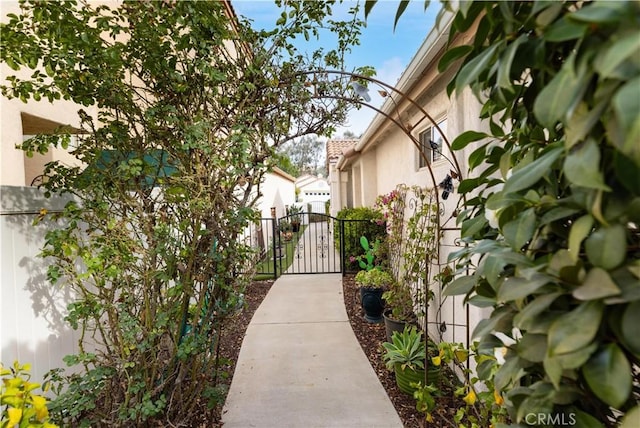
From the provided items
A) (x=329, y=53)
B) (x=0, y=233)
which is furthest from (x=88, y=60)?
(x=329, y=53)

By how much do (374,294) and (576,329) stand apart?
13.6 feet

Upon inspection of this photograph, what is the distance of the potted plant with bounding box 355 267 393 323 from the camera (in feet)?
15.2

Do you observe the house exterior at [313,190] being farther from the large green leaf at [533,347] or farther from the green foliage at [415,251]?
the large green leaf at [533,347]

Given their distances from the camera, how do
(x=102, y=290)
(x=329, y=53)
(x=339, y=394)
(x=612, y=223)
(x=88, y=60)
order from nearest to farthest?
1. (x=612, y=223)
2. (x=88, y=60)
3. (x=102, y=290)
4. (x=329, y=53)
5. (x=339, y=394)

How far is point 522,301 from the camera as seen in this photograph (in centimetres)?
81

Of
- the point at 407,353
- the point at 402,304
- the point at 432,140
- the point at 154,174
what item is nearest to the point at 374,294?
the point at 402,304

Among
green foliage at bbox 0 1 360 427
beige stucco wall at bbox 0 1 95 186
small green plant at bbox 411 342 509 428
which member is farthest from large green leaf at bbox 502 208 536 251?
beige stucco wall at bbox 0 1 95 186

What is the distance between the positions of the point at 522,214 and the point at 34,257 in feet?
9.23

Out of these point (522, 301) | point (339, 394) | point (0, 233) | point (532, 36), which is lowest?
point (339, 394)

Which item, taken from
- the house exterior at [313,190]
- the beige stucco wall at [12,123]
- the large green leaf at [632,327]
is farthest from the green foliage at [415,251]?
the house exterior at [313,190]

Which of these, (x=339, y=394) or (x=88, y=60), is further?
(x=339, y=394)

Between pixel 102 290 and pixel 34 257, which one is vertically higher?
pixel 34 257

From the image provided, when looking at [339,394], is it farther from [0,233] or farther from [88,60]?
[88,60]

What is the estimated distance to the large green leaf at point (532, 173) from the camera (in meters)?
0.70
